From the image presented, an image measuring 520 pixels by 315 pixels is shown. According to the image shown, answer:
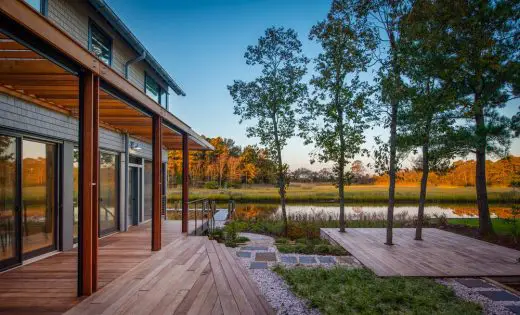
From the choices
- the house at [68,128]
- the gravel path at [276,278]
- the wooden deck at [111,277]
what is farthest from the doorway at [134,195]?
the gravel path at [276,278]

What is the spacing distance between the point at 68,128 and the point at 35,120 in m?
0.92

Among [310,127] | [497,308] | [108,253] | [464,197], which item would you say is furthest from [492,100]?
[464,197]

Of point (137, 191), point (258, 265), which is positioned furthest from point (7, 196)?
point (137, 191)

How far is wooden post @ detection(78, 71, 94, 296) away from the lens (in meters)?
3.80

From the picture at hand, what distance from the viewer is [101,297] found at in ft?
12.6

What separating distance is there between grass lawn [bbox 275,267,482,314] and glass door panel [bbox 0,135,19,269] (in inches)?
164

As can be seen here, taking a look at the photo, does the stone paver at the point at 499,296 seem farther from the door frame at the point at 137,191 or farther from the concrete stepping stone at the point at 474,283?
the door frame at the point at 137,191

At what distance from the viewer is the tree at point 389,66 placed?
7.75m

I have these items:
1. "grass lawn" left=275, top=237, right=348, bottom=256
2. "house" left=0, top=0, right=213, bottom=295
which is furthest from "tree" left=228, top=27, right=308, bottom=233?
"grass lawn" left=275, top=237, right=348, bottom=256

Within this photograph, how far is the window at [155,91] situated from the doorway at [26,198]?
521cm

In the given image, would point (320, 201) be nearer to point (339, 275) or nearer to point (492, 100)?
point (492, 100)

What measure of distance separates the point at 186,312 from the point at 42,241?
12.3ft

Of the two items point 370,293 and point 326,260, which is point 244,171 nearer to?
point 326,260

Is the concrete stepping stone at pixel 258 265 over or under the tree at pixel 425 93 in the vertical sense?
under
